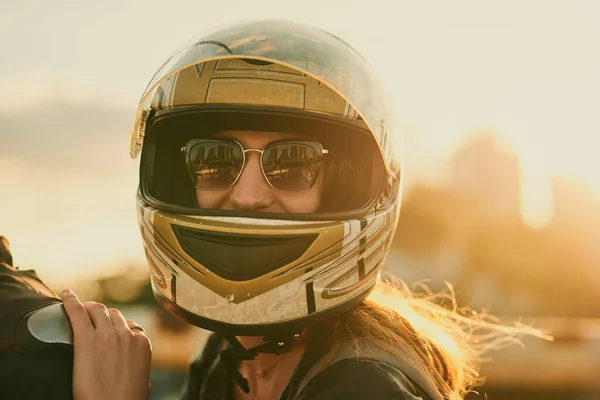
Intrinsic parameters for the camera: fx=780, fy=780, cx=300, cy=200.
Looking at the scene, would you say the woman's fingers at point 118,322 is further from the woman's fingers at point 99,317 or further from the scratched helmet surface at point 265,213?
the scratched helmet surface at point 265,213

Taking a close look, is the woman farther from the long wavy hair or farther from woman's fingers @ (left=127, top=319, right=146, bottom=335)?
woman's fingers @ (left=127, top=319, right=146, bottom=335)

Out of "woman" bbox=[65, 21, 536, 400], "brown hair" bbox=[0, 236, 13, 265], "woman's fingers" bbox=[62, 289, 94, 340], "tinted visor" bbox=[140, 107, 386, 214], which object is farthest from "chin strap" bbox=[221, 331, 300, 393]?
"brown hair" bbox=[0, 236, 13, 265]

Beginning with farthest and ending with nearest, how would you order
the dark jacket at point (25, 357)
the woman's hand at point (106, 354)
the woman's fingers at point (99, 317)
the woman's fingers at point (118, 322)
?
the woman's fingers at point (118, 322) < the woman's fingers at point (99, 317) < the woman's hand at point (106, 354) < the dark jacket at point (25, 357)

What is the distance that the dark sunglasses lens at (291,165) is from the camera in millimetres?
2332

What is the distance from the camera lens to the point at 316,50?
8.23 feet

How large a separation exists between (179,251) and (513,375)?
10874 mm

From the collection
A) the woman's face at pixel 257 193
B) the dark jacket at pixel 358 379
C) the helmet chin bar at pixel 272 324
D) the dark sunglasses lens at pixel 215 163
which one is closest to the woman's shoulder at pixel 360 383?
the dark jacket at pixel 358 379

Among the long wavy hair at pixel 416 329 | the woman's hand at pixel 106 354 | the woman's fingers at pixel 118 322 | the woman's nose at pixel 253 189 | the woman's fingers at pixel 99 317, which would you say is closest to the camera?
the woman's hand at pixel 106 354

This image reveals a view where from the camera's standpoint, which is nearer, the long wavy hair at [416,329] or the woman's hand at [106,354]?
the woman's hand at [106,354]

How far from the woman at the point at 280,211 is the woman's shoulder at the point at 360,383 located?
77 millimetres

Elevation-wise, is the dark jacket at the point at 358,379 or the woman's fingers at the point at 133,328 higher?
the woman's fingers at the point at 133,328

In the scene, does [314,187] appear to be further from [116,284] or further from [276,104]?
[116,284]

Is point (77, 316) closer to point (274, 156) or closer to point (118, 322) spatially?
point (118, 322)

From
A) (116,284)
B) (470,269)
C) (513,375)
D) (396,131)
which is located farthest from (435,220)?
(396,131)
